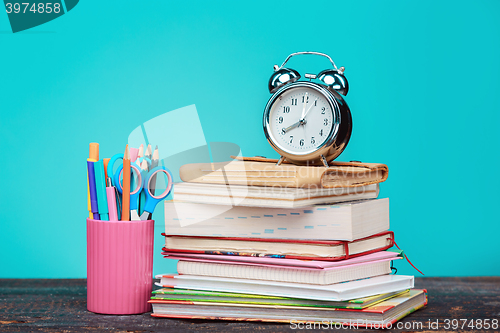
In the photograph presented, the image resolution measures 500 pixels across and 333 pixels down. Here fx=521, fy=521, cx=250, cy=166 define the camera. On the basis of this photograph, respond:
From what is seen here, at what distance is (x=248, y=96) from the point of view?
5.42 ft

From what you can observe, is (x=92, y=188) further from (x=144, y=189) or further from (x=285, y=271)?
(x=285, y=271)

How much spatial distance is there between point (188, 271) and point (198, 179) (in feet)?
0.58

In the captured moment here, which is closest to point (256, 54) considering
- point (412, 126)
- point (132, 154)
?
point (412, 126)

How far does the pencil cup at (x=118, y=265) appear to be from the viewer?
0.98 meters

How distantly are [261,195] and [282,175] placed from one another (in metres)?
0.05

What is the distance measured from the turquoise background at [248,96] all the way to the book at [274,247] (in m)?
0.61

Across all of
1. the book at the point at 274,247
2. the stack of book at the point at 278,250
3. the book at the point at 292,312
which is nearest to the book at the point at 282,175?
the stack of book at the point at 278,250

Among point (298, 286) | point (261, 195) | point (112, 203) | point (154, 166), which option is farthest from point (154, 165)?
point (298, 286)

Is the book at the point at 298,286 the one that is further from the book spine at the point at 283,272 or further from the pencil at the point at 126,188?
the pencil at the point at 126,188

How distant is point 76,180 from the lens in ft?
5.44

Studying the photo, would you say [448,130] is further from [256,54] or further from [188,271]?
[188,271]

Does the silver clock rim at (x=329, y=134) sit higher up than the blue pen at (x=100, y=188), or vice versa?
the silver clock rim at (x=329, y=134)

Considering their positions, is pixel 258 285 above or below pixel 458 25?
below

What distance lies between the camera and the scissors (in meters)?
0.99
